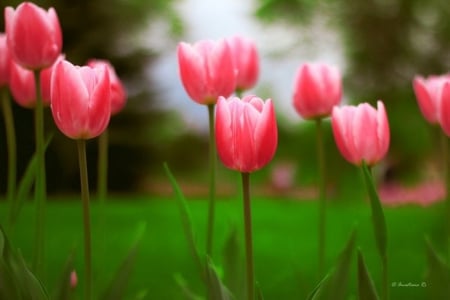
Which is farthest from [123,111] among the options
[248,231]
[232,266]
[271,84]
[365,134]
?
[248,231]

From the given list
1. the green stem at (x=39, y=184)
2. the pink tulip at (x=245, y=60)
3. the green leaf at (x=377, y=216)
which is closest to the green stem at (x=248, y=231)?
the green leaf at (x=377, y=216)

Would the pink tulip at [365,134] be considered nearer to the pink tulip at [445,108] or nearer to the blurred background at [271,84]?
the pink tulip at [445,108]

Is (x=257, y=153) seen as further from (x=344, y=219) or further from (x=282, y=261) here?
(x=344, y=219)

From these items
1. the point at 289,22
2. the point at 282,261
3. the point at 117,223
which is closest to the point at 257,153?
the point at 282,261

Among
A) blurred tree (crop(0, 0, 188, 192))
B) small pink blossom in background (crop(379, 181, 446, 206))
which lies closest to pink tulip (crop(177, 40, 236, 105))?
small pink blossom in background (crop(379, 181, 446, 206))

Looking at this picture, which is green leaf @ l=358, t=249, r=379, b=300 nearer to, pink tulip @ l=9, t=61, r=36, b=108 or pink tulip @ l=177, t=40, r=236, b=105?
pink tulip @ l=177, t=40, r=236, b=105
